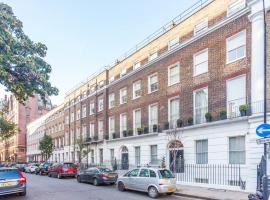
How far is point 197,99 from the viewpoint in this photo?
22266mm

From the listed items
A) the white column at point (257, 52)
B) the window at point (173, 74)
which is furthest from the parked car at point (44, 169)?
the white column at point (257, 52)

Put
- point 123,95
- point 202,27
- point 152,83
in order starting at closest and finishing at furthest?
point 202,27
point 152,83
point 123,95

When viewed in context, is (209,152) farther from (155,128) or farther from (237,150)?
(155,128)

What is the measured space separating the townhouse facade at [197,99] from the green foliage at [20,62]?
34.8 feet

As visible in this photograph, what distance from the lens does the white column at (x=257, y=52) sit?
17.0m

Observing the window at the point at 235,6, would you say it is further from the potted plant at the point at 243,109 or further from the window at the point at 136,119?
the window at the point at 136,119

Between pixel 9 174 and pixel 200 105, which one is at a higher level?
pixel 200 105

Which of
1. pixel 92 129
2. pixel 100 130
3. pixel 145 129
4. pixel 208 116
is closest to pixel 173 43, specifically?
pixel 145 129

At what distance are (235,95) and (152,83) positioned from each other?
9.94 meters

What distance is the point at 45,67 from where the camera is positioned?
1362 centimetres

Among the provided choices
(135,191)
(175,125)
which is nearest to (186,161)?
(175,125)

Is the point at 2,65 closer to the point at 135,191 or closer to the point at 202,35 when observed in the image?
the point at 135,191

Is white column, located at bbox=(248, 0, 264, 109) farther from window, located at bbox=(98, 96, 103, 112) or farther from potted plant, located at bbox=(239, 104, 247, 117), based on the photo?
window, located at bbox=(98, 96, 103, 112)

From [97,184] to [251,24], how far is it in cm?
1407
